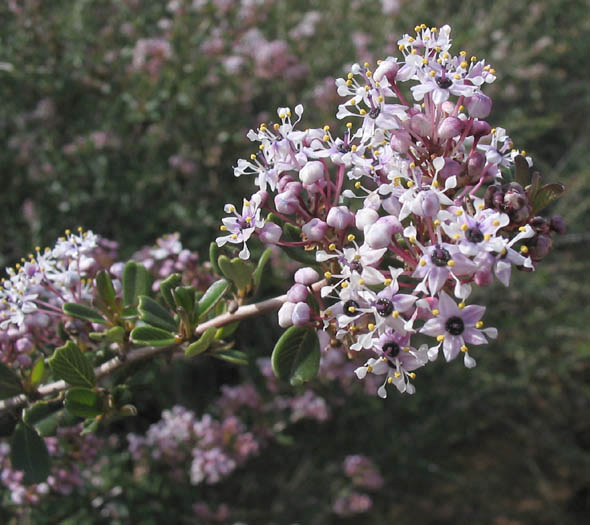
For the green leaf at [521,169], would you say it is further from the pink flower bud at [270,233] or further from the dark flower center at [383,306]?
the pink flower bud at [270,233]

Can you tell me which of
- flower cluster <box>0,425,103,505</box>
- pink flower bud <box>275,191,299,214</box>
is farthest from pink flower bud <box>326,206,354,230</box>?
flower cluster <box>0,425,103,505</box>

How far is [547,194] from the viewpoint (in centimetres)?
132

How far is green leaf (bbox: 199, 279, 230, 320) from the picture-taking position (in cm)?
150

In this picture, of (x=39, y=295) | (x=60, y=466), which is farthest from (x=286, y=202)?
(x=60, y=466)

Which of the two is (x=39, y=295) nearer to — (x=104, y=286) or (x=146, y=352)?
(x=104, y=286)

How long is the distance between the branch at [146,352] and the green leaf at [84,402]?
0.08 meters

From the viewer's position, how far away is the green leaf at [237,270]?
54.3 inches

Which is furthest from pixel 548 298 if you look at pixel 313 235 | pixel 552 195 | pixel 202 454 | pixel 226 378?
pixel 313 235

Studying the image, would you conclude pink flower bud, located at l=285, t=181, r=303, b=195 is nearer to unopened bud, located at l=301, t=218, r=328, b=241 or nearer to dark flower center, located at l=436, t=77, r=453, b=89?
unopened bud, located at l=301, t=218, r=328, b=241

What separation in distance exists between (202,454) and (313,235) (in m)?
2.09

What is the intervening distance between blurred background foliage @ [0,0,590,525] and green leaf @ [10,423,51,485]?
157 cm

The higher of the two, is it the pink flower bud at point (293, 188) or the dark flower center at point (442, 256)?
the pink flower bud at point (293, 188)

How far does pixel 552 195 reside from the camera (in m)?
1.31

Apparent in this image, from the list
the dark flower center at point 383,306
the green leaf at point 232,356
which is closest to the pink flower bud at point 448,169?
the dark flower center at point 383,306
